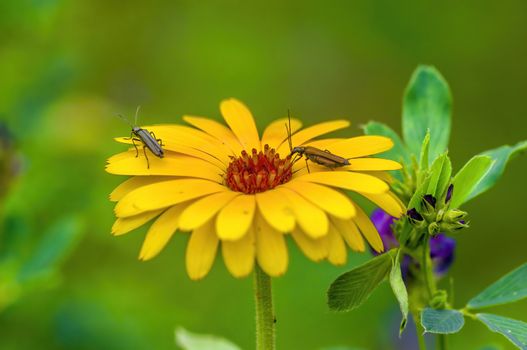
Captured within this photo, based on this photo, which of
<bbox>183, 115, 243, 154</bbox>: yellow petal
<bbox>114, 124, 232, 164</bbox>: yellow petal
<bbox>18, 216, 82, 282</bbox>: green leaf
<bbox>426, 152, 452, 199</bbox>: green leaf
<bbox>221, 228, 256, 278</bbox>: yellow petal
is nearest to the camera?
<bbox>221, 228, 256, 278</bbox>: yellow petal

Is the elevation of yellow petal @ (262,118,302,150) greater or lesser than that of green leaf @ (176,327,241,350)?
greater

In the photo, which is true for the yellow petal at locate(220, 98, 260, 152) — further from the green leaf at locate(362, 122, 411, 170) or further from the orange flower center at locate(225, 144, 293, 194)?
the green leaf at locate(362, 122, 411, 170)

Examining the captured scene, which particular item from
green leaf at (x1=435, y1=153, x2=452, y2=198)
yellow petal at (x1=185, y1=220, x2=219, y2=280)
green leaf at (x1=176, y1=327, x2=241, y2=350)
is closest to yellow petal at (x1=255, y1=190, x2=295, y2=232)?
yellow petal at (x1=185, y1=220, x2=219, y2=280)

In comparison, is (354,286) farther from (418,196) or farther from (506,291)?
(506,291)

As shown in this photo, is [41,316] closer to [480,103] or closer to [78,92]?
[78,92]

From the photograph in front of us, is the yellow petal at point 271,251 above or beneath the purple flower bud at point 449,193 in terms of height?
beneath

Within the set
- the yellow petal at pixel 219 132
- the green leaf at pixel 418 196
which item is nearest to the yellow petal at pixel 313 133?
the yellow petal at pixel 219 132

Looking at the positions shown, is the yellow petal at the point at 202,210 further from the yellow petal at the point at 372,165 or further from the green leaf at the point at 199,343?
the green leaf at the point at 199,343
